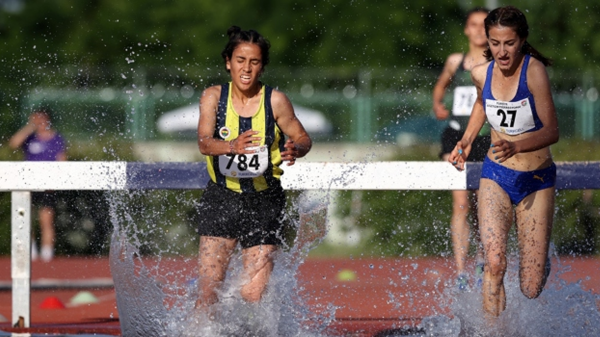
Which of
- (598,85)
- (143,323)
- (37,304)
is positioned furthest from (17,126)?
(143,323)

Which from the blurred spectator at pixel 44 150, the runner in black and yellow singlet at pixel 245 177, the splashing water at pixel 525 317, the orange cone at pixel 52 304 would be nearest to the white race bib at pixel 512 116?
the splashing water at pixel 525 317

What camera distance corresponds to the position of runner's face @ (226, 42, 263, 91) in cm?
623

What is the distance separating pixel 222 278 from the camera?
6273mm

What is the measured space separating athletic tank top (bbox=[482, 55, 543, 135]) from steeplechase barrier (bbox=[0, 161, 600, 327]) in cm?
129

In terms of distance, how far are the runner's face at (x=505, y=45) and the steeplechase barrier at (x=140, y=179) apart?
4.86ft

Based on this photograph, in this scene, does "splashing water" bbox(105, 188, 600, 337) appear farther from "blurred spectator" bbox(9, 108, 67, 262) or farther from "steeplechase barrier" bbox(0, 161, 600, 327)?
"blurred spectator" bbox(9, 108, 67, 262)

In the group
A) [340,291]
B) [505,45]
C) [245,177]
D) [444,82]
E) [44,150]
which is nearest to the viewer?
[505,45]

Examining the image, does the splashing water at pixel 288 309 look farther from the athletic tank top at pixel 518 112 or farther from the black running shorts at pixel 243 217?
the athletic tank top at pixel 518 112

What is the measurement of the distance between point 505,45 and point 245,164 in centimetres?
166

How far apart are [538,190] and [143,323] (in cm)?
255

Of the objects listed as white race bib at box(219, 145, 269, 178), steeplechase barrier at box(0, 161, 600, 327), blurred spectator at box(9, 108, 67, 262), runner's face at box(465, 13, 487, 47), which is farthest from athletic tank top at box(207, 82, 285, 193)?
blurred spectator at box(9, 108, 67, 262)

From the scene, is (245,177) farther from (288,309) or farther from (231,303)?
(288,309)

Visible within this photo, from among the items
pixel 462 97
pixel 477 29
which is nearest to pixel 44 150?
pixel 462 97

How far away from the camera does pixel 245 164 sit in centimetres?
621
